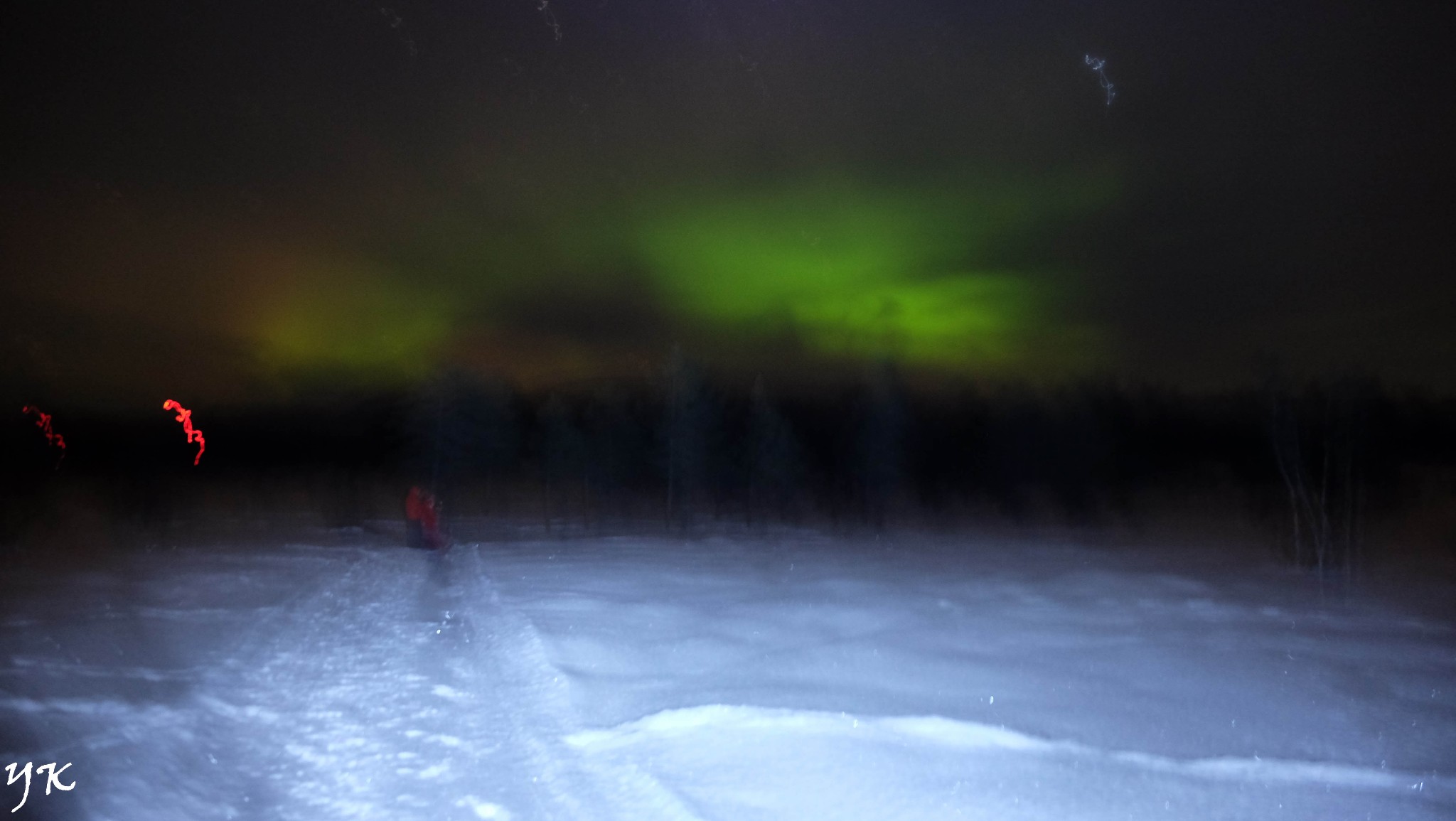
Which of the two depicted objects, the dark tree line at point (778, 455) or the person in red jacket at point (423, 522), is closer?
the person in red jacket at point (423, 522)

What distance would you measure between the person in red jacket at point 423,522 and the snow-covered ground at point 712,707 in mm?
1771

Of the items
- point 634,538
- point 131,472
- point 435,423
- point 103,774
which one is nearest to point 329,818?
point 103,774

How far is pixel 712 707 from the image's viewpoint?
8312 millimetres

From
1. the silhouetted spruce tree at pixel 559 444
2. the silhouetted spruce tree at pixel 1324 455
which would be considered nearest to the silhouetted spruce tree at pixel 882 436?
the silhouetted spruce tree at pixel 559 444

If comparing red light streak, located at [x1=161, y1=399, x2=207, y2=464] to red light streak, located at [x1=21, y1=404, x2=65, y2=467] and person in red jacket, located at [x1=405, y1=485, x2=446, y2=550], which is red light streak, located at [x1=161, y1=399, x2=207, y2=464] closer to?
red light streak, located at [x1=21, y1=404, x2=65, y2=467]

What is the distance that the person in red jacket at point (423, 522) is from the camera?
1914cm

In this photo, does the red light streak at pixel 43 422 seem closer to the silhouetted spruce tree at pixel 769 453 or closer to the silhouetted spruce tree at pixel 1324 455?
the silhouetted spruce tree at pixel 769 453

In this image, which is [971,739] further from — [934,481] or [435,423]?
[934,481]

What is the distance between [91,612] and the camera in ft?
46.2

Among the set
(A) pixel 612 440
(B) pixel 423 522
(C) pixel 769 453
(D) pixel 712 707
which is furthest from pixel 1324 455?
(A) pixel 612 440

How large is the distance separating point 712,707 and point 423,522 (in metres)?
12.5

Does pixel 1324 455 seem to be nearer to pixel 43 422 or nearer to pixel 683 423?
pixel 683 423

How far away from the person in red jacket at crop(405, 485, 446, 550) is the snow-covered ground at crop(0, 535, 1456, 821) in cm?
177

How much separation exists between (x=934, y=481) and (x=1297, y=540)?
4205cm
